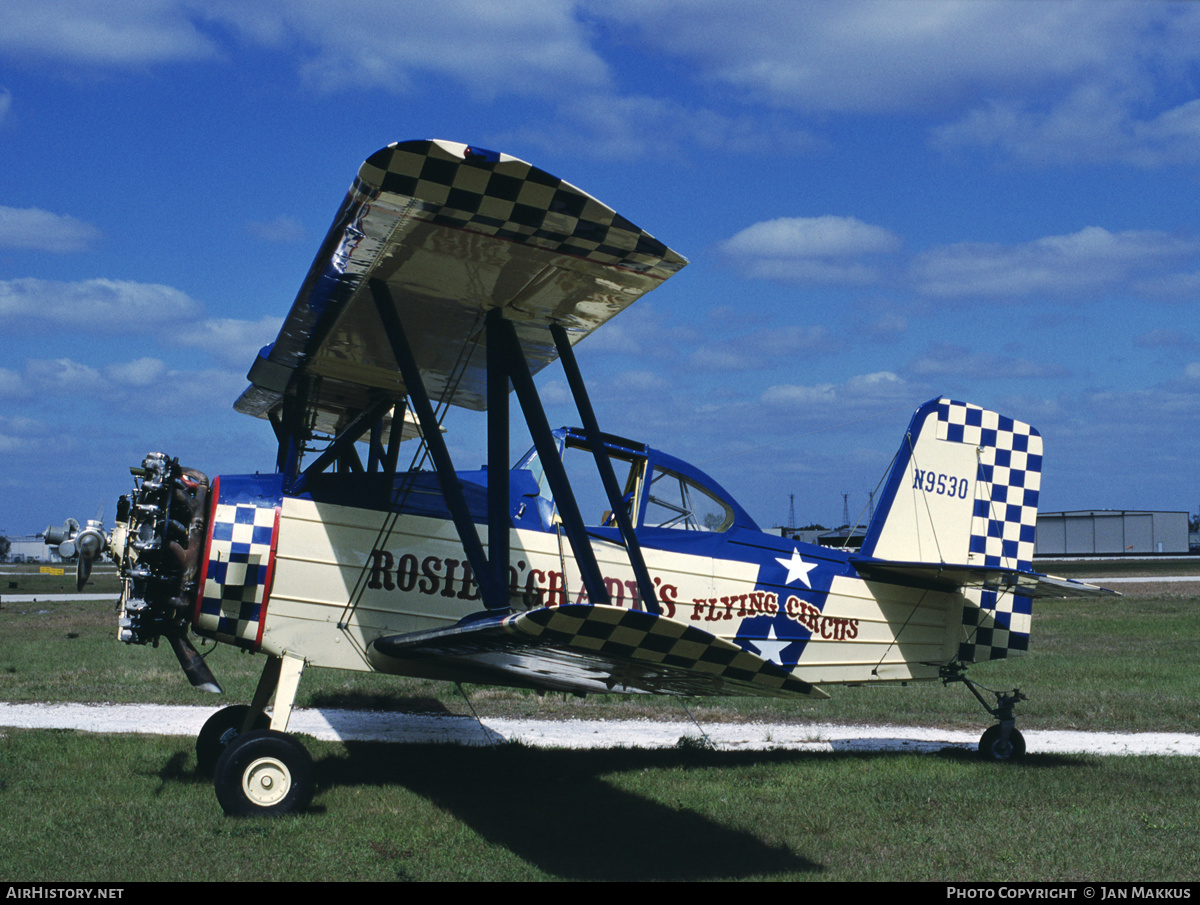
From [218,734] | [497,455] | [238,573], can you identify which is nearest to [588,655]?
[497,455]

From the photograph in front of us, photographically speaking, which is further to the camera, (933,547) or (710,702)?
(710,702)

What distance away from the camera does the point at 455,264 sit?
5.52 meters

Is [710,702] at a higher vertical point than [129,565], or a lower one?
lower

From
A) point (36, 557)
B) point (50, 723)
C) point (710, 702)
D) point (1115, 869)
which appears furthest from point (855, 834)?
point (36, 557)

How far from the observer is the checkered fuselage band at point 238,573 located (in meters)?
6.05

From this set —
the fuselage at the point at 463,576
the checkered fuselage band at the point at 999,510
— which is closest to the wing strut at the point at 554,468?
the fuselage at the point at 463,576

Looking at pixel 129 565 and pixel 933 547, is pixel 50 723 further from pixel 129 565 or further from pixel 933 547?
pixel 933 547

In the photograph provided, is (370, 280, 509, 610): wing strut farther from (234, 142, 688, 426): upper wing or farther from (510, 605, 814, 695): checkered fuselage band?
(510, 605, 814, 695): checkered fuselage band

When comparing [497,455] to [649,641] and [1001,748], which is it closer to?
[649,641]

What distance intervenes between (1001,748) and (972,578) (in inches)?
60.1

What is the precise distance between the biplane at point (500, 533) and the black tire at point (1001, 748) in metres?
0.02

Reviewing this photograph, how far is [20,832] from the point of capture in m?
5.32

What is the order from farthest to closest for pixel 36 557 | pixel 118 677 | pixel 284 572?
pixel 36 557 → pixel 118 677 → pixel 284 572

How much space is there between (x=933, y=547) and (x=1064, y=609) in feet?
66.4
